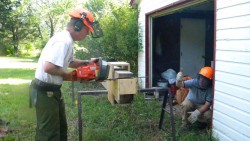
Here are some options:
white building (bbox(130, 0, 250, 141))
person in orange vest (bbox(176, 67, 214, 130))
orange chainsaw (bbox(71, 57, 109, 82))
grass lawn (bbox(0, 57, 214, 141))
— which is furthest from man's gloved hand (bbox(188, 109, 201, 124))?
orange chainsaw (bbox(71, 57, 109, 82))

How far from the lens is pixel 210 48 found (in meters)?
9.89

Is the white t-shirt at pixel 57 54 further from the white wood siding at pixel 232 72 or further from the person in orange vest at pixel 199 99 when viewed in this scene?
the person in orange vest at pixel 199 99

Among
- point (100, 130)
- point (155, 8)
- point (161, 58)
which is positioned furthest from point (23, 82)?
point (100, 130)

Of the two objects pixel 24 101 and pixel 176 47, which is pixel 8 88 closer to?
pixel 24 101

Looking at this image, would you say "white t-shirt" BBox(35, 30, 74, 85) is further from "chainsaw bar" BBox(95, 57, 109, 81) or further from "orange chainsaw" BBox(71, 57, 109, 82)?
"chainsaw bar" BBox(95, 57, 109, 81)

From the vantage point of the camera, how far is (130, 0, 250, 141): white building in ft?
13.9

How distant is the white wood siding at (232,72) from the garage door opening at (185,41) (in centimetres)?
466

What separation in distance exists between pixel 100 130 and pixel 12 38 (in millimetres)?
31500

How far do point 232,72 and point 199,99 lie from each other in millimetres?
1337

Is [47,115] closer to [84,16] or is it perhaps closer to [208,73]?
[84,16]

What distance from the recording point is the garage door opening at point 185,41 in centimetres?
963

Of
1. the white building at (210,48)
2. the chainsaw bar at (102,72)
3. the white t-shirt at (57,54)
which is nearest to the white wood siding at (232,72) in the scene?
the white building at (210,48)

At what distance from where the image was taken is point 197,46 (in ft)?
32.6

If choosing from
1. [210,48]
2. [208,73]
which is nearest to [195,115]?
[208,73]
